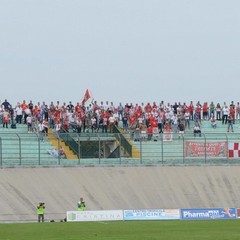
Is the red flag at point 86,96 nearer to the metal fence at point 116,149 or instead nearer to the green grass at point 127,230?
the metal fence at point 116,149

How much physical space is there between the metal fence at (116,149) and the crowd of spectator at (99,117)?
5.35 feet

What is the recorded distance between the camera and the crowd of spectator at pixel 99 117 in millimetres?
83438

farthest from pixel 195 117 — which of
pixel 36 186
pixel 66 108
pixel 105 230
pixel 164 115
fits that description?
pixel 105 230

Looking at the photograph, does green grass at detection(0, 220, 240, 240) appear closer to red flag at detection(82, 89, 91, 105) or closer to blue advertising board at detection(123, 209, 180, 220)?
blue advertising board at detection(123, 209, 180, 220)

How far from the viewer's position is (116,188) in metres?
75.9

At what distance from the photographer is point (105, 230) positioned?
57.3 metres

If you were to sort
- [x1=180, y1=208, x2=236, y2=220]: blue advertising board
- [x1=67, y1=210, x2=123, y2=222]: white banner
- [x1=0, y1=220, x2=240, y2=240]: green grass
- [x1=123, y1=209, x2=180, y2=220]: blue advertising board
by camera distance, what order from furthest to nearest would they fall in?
[x1=180, y1=208, x2=236, y2=220]: blue advertising board, [x1=123, y1=209, x2=180, y2=220]: blue advertising board, [x1=67, y1=210, x2=123, y2=222]: white banner, [x1=0, y1=220, x2=240, y2=240]: green grass

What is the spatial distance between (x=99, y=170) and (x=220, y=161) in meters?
9.45

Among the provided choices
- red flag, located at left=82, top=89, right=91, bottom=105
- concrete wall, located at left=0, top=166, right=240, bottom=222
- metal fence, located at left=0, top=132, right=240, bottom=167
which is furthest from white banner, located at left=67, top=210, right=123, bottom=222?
red flag, located at left=82, top=89, right=91, bottom=105

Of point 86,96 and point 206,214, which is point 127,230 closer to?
point 206,214

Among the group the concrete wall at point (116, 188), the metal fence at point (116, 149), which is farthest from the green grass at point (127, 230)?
the metal fence at point (116, 149)

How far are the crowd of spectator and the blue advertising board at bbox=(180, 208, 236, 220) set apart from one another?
1369 cm

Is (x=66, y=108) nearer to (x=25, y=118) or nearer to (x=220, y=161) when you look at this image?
(x=25, y=118)

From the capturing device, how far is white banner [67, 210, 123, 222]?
66.3 m
